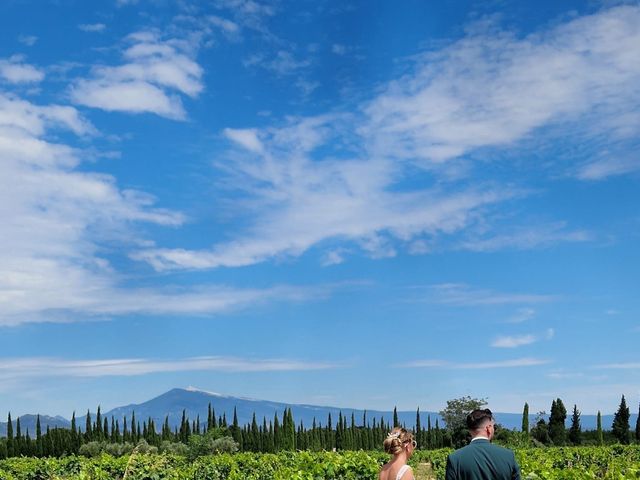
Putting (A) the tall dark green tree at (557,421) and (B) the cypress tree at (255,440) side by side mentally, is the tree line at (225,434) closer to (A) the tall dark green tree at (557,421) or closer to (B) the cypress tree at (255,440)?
→ (B) the cypress tree at (255,440)

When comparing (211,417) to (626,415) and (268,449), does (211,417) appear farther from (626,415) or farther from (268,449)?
(626,415)

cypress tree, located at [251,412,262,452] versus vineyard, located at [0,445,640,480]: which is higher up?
vineyard, located at [0,445,640,480]

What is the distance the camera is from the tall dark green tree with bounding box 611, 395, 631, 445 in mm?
71875

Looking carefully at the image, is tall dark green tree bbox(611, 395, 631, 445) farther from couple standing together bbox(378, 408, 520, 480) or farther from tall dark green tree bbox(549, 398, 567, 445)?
couple standing together bbox(378, 408, 520, 480)

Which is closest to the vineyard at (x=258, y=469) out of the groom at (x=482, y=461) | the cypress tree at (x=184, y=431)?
the groom at (x=482, y=461)

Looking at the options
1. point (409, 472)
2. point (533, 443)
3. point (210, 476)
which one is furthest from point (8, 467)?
point (533, 443)

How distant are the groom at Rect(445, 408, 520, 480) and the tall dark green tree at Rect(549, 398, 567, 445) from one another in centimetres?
6963

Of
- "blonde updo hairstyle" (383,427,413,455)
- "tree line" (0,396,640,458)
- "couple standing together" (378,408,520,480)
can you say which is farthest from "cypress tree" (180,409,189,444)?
"couple standing together" (378,408,520,480)

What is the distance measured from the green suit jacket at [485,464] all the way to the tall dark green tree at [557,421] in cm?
6963

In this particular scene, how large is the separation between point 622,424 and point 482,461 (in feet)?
243

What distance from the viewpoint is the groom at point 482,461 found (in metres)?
6.73

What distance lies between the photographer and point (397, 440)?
25.6 ft

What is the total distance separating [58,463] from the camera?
71.5 feet

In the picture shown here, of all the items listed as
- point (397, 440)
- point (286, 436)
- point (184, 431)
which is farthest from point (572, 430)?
point (397, 440)
